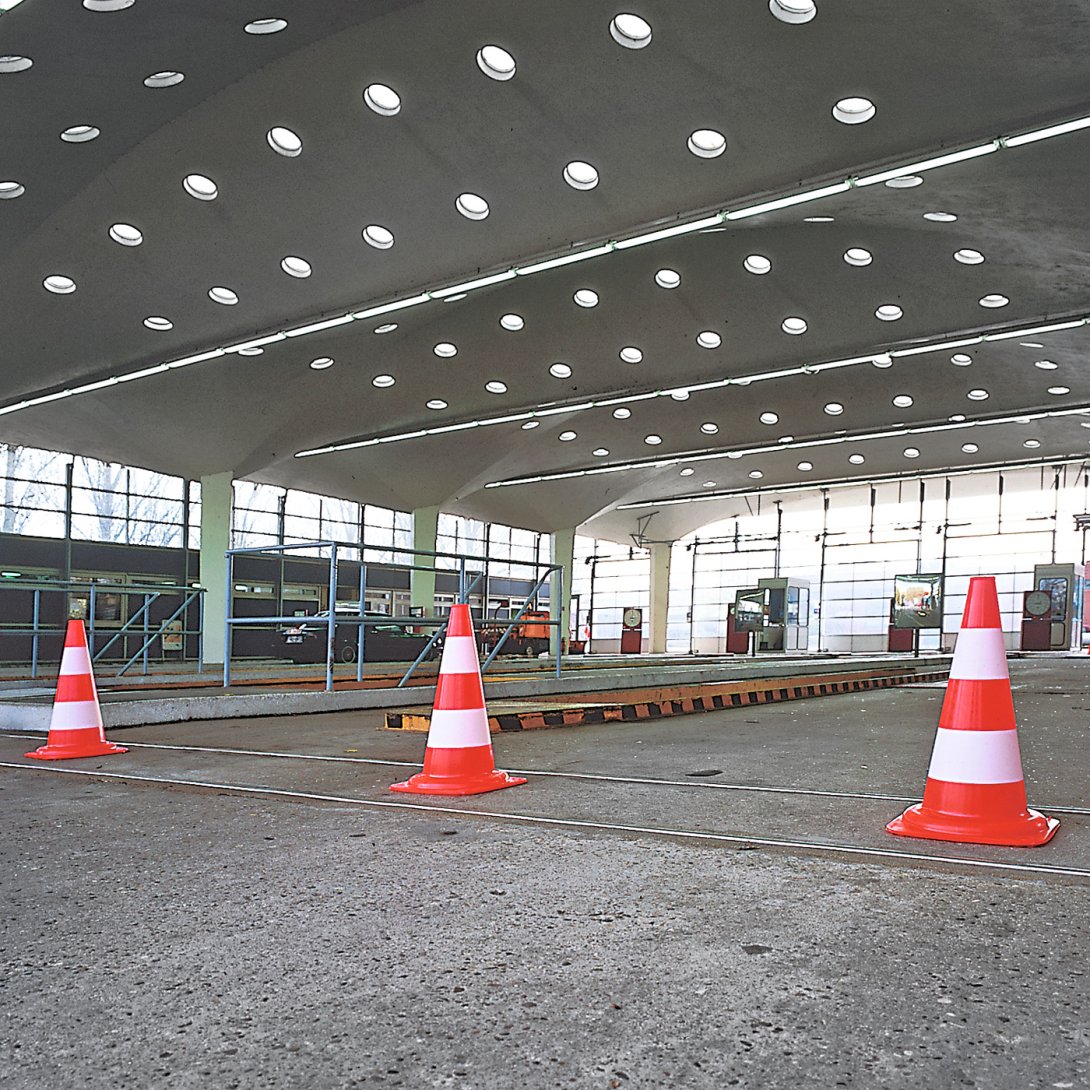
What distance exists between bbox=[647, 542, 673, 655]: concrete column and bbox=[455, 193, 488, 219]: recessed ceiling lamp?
96.3 ft

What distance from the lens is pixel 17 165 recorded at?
33.2 ft

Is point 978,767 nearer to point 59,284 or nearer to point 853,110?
point 853,110

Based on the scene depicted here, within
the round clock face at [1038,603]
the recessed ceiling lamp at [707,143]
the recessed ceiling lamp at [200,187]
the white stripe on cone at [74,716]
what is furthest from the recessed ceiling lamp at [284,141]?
the round clock face at [1038,603]

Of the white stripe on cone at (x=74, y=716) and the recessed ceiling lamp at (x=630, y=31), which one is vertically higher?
the recessed ceiling lamp at (x=630, y=31)

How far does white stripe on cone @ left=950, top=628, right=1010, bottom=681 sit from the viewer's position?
10.5 feet

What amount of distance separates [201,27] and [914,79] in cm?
612

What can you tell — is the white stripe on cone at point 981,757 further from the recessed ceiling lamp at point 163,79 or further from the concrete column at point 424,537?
the concrete column at point 424,537

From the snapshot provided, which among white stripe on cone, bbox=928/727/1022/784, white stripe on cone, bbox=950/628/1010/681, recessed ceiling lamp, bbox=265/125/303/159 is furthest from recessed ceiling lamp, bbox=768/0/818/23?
white stripe on cone, bbox=928/727/1022/784

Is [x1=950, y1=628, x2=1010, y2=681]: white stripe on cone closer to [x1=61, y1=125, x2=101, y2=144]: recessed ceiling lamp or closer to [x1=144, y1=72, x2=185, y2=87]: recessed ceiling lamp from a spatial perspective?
[x1=144, y1=72, x2=185, y2=87]: recessed ceiling lamp

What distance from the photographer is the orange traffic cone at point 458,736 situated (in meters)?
4.14

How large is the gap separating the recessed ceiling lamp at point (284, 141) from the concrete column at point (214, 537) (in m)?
14.0

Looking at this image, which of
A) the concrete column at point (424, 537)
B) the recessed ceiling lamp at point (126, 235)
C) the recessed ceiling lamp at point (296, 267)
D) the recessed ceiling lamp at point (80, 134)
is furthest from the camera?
the concrete column at point (424, 537)

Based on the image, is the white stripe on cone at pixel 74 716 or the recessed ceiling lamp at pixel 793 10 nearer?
the white stripe on cone at pixel 74 716

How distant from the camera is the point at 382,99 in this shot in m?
9.86
